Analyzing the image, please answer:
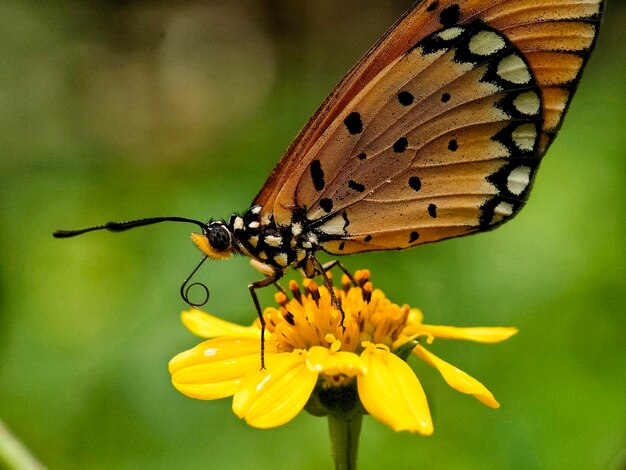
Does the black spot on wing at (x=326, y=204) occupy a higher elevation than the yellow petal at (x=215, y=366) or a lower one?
higher

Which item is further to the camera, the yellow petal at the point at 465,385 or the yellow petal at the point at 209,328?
the yellow petal at the point at 209,328

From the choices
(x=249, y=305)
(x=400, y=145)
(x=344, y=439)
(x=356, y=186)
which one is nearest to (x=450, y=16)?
(x=400, y=145)

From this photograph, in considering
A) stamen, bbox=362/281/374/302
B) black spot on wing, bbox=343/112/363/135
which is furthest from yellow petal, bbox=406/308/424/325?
black spot on wing, bbox=343/112/363/135

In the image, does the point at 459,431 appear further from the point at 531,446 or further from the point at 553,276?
the point at 553,276

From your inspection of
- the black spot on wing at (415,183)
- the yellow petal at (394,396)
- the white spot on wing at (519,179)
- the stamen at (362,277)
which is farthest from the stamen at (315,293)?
the white spot on wing at (519,179)

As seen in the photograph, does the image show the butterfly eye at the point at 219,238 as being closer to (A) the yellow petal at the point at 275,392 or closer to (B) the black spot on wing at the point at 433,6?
(A) the yellow petal at the point at 275,392

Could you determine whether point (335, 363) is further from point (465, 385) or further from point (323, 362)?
point (465, 385)
